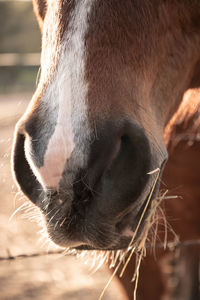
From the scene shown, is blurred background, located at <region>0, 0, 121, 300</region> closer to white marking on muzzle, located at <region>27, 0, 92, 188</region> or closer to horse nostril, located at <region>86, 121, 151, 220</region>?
white marking on muzzle, located at <region>27, 0, 92, 188</region>

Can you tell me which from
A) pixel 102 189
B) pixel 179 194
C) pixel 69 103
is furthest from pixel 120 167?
pixel 179 194

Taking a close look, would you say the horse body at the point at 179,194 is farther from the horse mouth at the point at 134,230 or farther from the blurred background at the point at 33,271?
the horse mouth at the point at 134,230

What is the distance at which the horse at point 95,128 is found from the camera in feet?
3.73

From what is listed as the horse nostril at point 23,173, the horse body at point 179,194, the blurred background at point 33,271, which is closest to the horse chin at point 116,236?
the horse nostril at point 23,173

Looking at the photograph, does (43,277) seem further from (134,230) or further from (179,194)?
(134,230)

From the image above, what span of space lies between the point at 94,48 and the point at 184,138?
112 cm

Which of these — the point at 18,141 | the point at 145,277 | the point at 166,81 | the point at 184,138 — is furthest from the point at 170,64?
the point at 145,277

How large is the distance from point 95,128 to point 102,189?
0.52 ft

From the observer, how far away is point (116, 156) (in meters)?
1.15

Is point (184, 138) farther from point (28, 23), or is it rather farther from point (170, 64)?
point (28, 23)

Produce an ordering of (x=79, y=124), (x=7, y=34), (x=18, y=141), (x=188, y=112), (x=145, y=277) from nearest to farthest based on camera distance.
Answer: (x=79, y=124), (x=18, y=141), (x=188, y=112), (x=145, y=277), (x=7, y=34)

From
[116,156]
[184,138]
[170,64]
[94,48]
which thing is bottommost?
[184,138]

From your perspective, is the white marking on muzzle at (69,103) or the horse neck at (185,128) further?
the horse neck at (185,128)

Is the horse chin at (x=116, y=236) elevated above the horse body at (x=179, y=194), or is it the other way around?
the horse chin at (x=116, y=236)
